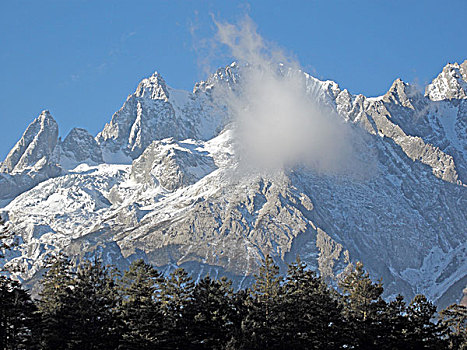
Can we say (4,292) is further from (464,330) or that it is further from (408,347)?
(464,330)

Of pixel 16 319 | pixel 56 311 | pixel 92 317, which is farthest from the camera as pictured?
pixel 92 317

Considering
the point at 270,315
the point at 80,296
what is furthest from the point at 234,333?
the point at 80,296

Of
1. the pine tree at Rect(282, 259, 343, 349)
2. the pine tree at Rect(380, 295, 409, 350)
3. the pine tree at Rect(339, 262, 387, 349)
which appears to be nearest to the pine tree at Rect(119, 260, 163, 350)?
the pine tree at Rect(282, 259, 343, 349)

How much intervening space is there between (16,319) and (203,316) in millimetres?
24726

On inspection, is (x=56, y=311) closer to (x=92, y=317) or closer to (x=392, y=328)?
(x=92, y=317)

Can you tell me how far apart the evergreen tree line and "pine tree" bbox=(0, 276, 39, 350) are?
0.43 ft

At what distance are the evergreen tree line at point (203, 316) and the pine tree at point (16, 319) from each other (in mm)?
131

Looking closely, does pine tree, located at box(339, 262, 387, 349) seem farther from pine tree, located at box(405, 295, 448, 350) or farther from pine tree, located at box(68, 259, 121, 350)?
pine tree, located at box(68, 259, 121, 350)

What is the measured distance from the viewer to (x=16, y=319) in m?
91.9

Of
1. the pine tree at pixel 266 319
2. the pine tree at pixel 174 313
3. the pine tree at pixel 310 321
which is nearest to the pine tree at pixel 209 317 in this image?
the pine tree at pixel 174 313

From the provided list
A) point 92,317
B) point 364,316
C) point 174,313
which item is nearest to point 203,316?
point 174,313

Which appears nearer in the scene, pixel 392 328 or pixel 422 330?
pixel 392 328

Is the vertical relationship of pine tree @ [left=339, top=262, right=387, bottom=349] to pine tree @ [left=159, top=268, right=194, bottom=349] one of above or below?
below

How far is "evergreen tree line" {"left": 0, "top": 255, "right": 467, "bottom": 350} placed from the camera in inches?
3733
